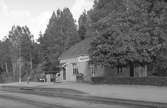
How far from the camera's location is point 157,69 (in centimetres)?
3697

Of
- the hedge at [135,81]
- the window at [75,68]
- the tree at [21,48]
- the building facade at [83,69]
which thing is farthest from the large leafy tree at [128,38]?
the tree at [21,48]

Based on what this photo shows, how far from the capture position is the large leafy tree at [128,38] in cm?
3297

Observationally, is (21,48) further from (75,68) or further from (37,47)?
(75,68)

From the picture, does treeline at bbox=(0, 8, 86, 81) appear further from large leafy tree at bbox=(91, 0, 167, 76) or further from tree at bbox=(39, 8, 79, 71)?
large leafy tree at bbox=(91, 0, 167, 76)

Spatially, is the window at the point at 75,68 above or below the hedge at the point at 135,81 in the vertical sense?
above

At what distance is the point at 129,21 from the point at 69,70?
62.6 ft

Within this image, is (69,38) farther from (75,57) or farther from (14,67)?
(75,57)

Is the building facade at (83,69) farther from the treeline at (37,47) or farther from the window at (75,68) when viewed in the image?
the treeline at (37,47)

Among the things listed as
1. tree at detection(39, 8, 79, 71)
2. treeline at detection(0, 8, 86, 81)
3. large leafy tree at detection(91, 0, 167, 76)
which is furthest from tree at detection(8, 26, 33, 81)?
large leafy tree at detection(91, 0, 167, 76)

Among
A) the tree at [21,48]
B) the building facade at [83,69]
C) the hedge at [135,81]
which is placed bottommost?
the hedge at [135,81]

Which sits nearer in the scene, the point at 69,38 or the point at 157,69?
the point at 157,69

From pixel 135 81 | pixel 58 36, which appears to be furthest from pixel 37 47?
pixel 135 81

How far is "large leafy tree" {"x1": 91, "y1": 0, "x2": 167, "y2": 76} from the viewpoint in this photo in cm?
3297

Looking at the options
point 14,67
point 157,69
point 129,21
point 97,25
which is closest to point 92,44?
point 97,25
